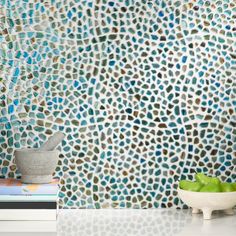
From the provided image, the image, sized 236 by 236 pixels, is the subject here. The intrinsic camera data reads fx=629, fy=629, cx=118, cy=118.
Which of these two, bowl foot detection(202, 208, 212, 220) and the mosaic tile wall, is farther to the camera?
the mosaic tile wall

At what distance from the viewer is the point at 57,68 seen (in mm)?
2229

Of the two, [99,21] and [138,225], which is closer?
[138,225]

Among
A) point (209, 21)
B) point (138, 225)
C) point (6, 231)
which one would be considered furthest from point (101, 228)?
point (209, 21)

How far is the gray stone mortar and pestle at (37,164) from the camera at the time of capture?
2064mm

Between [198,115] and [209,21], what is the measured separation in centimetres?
34

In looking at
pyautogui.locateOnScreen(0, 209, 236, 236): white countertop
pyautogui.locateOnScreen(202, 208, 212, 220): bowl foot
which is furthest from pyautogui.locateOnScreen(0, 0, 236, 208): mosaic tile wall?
pyautogui.locateOnScreen(202, 208, 212, 220): bowl foot

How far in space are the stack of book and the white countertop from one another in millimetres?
26

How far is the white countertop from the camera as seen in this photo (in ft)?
6.21

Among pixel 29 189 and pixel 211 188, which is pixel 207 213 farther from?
pixel 29 189

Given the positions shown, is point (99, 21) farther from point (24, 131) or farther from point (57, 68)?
point (24, 131)

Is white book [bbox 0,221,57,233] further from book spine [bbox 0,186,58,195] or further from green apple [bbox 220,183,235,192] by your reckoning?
green apple [bbox 220,183,235,192]

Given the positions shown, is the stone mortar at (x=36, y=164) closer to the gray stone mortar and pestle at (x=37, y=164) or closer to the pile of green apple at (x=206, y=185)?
the gray stone mortar and pestle at (x=37, y=164)

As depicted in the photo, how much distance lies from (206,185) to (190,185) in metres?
0.05

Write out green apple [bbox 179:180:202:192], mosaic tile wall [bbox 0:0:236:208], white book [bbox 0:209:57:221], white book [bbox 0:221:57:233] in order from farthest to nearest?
1. mosaic tile wall [bbox 0:0:236:208]
2. green apple [bbox 179:180:202:192]
3. white book [bbox 0:209:57:221]
4. white book [bbox 0:221:57:233]
